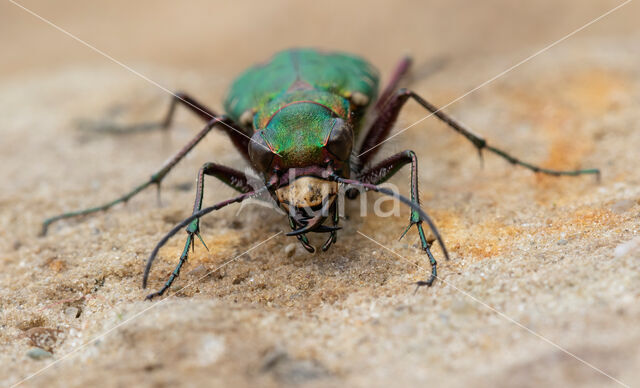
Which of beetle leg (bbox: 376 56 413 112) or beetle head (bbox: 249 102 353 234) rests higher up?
beetle leg (bbox: 376 56 413 112)

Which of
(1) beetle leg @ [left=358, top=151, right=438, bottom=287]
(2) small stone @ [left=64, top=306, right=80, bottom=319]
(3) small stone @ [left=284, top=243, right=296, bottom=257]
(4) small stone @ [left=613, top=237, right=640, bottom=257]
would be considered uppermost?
(1) beetle leg @ [left=358, top=151, right=438, bottom=287]

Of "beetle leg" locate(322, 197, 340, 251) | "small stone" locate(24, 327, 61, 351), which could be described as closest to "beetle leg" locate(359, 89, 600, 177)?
"beetle leg" locate(322, 197, 340, 251)

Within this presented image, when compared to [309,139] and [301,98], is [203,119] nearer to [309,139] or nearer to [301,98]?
[301,98]

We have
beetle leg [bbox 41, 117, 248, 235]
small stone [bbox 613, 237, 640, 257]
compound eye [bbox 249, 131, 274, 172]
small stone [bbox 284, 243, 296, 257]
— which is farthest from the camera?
beetle leg [bbox 41, 117, 248, 235]

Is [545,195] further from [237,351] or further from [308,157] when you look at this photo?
[237,351]

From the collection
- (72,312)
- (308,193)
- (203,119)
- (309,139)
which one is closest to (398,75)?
(203,119)

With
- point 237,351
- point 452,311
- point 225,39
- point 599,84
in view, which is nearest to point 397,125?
point 452,311

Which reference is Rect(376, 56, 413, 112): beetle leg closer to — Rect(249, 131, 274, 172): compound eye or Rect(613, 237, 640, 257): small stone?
Rect(249, 131, 274, 172): compound eye

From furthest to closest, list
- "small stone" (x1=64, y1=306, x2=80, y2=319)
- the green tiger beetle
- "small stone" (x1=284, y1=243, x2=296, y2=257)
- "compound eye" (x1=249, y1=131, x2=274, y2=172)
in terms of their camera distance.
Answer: "small stone" (x1=284, y1=243, x2=296, y2=257) → "compound eye" (x1=249, y1=131, x2=274, y2=172) → the green tiger beetle → "small stone" (x1=64, y1=306, x2=80, y2=319)
